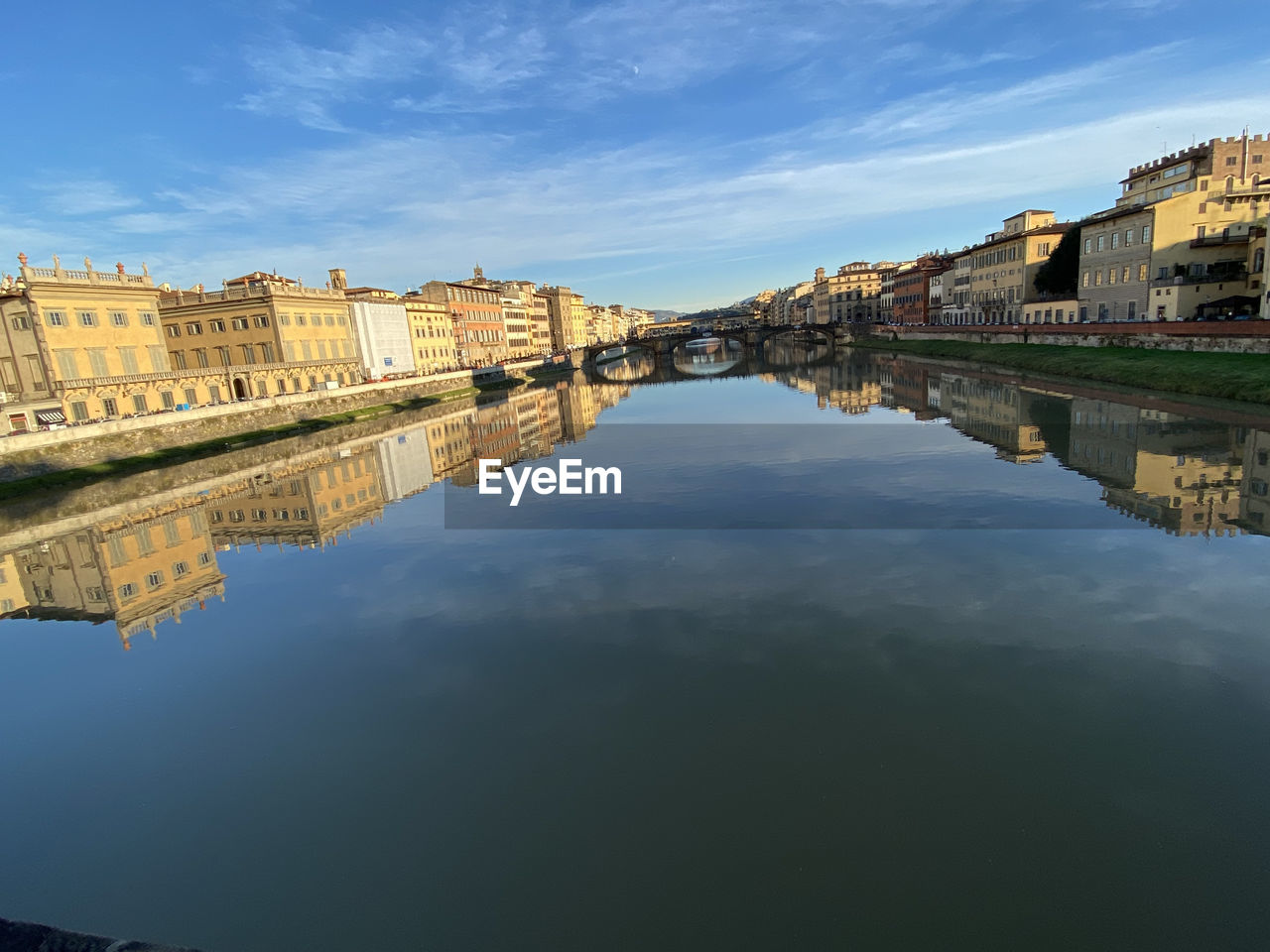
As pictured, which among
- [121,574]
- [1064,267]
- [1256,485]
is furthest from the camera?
[1064,267]

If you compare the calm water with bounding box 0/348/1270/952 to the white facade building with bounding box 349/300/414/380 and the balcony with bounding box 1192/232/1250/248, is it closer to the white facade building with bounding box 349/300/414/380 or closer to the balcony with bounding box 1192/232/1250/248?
the balcony with bounding box 1192/232/1250/248

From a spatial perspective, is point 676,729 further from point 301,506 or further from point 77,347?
point 77,347

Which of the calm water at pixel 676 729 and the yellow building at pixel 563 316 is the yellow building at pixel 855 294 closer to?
the yellow building at pixel 563 316

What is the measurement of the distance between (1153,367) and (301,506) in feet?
152

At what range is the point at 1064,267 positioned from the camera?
64.0 metres

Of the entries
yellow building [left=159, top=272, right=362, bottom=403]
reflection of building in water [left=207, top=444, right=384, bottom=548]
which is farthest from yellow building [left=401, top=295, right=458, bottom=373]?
reflection of building in water [left=207, top=444, right=384, bottom=548]

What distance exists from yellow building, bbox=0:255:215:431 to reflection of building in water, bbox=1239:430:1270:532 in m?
54.0

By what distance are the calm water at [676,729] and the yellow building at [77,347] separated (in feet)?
88.5

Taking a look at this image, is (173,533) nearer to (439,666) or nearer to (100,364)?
(439,666)

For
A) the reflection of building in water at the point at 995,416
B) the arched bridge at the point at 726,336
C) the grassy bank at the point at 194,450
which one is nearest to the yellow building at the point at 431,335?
the grassy bank at the point at 194,450

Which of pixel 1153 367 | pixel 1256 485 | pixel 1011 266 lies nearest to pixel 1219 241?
pixel 1153 367

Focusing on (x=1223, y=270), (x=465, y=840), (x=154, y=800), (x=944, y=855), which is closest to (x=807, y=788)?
(x=944, y=855)

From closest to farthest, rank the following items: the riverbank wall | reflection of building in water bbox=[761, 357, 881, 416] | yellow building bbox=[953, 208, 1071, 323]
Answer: the riverbank wall
reflection of building in water bbox=[761, 357, 881, 416]
yellow building bbox=[953, 208, 1071, 323]

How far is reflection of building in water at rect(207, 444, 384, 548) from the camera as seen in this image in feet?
72.2
